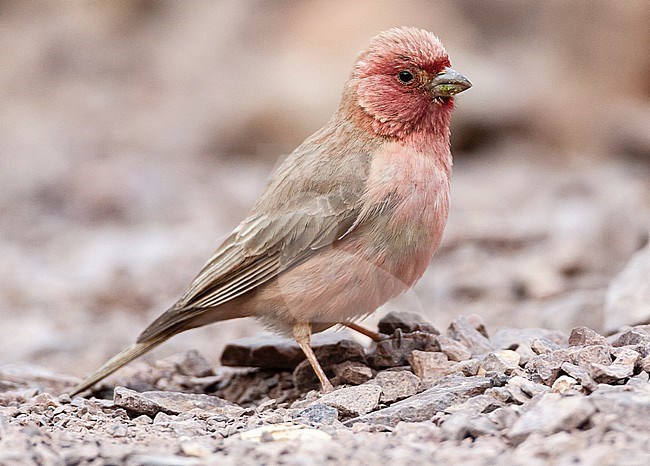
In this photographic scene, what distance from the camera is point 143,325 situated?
845cm

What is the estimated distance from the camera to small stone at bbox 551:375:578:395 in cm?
430

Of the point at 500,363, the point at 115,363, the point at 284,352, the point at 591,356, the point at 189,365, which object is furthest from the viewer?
the point at 189,365

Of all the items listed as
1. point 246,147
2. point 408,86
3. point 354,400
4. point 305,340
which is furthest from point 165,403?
point 246,147

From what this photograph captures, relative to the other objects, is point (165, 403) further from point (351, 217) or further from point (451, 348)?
point (451, 348)

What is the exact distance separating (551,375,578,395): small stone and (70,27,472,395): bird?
1.20m

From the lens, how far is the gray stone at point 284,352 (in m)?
5.88

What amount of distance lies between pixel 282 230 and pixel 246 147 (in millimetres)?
8128

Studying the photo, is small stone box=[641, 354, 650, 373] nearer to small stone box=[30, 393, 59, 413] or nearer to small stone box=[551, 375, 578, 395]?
small stone box=[551, 375, 578, 395]

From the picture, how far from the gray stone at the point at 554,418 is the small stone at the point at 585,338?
3.91 feet

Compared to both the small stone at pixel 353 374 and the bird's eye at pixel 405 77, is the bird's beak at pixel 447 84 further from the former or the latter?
the small stone at pixel 353 374

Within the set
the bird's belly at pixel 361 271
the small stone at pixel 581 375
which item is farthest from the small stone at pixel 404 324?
the small stone at pixel 581 375

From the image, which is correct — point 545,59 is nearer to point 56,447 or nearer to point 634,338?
point 634,338

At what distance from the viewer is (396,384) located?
5.09m

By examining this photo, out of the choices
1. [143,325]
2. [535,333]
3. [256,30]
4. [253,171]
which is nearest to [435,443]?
[535,333]
